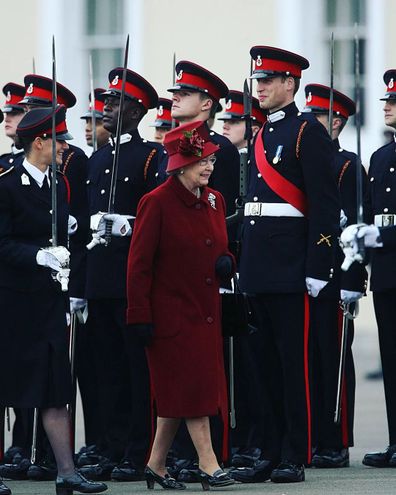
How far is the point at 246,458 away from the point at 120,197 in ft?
5.06

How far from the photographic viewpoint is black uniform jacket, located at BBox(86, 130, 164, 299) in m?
10.9

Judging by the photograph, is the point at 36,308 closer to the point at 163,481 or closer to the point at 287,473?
the point at 163,481

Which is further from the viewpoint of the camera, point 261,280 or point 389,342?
point 389,342

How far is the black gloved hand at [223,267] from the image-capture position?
9.90 meters

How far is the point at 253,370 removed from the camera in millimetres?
10500

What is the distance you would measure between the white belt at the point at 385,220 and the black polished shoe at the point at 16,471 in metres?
2.28

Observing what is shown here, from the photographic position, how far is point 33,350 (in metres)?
9.79

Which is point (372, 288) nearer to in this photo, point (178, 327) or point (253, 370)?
point (253, 370)

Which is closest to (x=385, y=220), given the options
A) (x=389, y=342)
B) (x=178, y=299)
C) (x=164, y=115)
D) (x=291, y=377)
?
(x=389, y=342)

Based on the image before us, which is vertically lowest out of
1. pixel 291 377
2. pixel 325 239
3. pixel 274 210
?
pixel 291 377

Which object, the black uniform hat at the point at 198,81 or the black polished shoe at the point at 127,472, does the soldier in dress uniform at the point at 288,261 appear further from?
the black polished shoe at the point at 127,472

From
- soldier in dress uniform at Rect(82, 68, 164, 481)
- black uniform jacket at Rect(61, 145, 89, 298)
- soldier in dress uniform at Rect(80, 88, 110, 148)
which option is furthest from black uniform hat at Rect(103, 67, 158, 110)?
soldier in dress uniform at Rect(80, 88, 110, 148)

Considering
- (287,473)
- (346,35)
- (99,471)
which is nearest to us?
(287,473)

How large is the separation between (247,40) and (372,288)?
763cm
